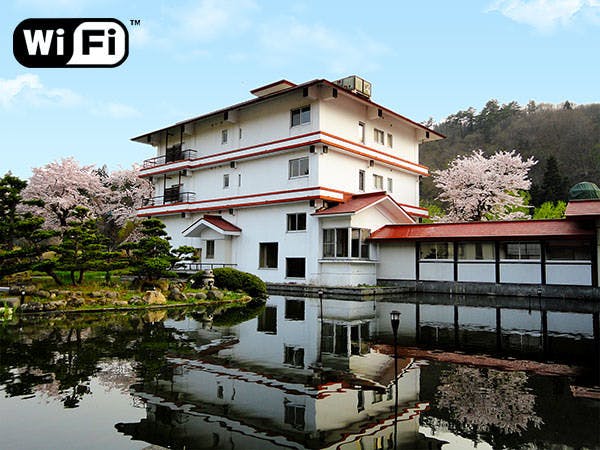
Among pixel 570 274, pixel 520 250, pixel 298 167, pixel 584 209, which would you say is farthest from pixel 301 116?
pixel 570 274

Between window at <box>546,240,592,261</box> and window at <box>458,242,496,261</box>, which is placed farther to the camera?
window at <box>458,242,496,261</box>

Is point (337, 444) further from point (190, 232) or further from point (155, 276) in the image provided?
point (190, 232)

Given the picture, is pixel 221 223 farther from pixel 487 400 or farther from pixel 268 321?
pixel 487 400

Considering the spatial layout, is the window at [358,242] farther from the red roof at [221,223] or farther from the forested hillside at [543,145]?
the forested hillside at [543,145]

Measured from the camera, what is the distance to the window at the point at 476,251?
2467 cm

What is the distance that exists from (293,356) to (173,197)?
30398mm

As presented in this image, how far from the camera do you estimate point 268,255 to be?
30312mm

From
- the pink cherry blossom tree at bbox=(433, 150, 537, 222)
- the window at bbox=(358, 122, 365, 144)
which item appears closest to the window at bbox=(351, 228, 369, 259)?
the window at bbox=(358, 122, 365, 144)

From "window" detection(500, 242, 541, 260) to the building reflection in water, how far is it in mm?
11328

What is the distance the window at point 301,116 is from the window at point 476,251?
11.7 m

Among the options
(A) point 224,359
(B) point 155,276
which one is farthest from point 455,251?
(A) point 224,359

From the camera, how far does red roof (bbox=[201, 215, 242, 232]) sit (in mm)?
30859

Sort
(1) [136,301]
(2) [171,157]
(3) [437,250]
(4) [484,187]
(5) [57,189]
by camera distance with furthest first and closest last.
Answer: (5) [57,189]
(2) [171,157]
(4) [484,187]
(3) [437,250]
(1) [136,301]

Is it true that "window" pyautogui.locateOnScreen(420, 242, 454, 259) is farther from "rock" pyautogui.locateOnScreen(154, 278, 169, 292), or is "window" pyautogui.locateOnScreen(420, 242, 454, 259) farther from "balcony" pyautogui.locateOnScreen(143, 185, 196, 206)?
"balcony" pyautogui.locateOnScreen(143, 185, 196, 206)
